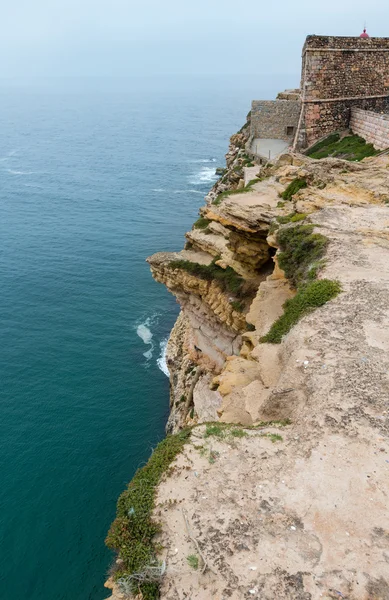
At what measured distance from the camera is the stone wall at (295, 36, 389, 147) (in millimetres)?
39000

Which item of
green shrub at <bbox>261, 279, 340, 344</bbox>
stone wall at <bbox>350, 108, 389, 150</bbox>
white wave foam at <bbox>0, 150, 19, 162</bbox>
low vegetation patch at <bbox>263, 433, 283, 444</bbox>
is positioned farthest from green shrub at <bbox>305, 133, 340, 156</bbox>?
white wave foam at <bbox>0, 150, 19, 162</bbox>

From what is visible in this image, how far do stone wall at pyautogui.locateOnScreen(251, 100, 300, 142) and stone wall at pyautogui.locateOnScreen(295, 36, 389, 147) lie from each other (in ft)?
40.0

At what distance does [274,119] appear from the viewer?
5553cm

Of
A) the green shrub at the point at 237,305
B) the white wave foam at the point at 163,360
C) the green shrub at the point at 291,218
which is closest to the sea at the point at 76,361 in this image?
the white wave foam at the point at 163,360

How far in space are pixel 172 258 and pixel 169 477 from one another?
2134 cm

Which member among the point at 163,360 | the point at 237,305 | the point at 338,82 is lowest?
the point at 163,360

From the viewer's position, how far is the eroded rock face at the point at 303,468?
7949 millimetres

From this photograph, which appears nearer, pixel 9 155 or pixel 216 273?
pixel 216 273

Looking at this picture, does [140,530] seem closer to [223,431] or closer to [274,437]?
[223,431]

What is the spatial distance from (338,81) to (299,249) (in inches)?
1130

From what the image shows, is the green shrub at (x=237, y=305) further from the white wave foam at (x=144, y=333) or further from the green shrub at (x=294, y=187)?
the white wave foam at (x=144, y=333)

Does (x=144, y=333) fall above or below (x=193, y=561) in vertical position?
below

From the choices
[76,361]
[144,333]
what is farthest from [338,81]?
[76,361]

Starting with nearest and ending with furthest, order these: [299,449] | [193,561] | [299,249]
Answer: [193,561] → [299,449] → [299,249]
